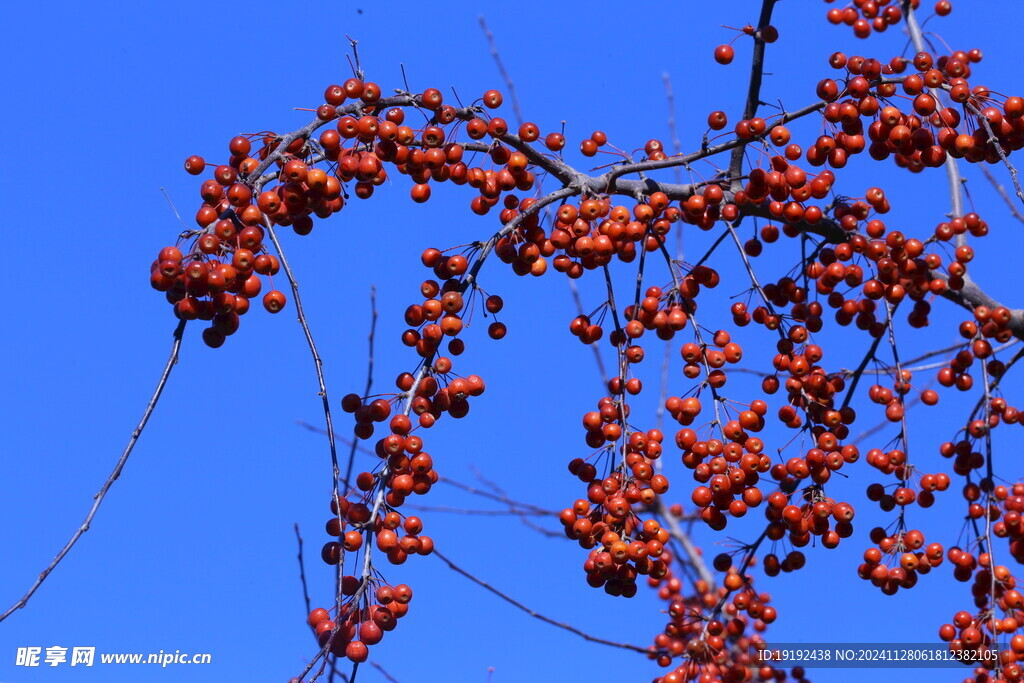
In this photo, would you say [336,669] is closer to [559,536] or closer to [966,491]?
[966,491]

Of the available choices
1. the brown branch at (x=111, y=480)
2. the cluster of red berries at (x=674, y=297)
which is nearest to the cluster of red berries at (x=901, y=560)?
the cluster of red berries at (x=674, y=297)

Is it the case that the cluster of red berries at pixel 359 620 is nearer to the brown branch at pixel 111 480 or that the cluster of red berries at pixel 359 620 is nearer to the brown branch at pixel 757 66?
the brown branch at pixel 111 480

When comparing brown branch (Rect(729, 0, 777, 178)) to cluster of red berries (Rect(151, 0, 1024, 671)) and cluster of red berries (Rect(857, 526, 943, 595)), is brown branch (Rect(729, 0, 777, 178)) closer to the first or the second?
cluster of red berries (Rect(151, 0, 1024, 671))

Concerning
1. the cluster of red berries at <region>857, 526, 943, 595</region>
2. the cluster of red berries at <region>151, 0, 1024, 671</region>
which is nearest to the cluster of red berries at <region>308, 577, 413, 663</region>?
the cluster of red berries at <region>151, 0, 1024, 671</region>

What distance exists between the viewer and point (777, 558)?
3570mm

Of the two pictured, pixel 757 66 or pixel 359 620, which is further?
pixel 757 66

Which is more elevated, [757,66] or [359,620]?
[757,66]

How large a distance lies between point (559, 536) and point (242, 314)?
4053 millimetres

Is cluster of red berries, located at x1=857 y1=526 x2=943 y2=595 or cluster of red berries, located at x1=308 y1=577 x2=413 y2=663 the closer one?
cluster of red berries, located at x1=308 y1=577 x2=413 y2=663

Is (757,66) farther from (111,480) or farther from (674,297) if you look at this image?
(111,480)

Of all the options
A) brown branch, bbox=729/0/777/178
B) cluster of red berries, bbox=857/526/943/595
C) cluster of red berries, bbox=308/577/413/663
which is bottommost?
cluster of red berries, bbox=308/577/413/663

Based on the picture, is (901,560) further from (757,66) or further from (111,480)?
(111,480)

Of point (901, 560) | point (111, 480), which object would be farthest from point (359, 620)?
point (901, 560)

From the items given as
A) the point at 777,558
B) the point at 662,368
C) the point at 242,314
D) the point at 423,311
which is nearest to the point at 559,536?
the point at 662,368
